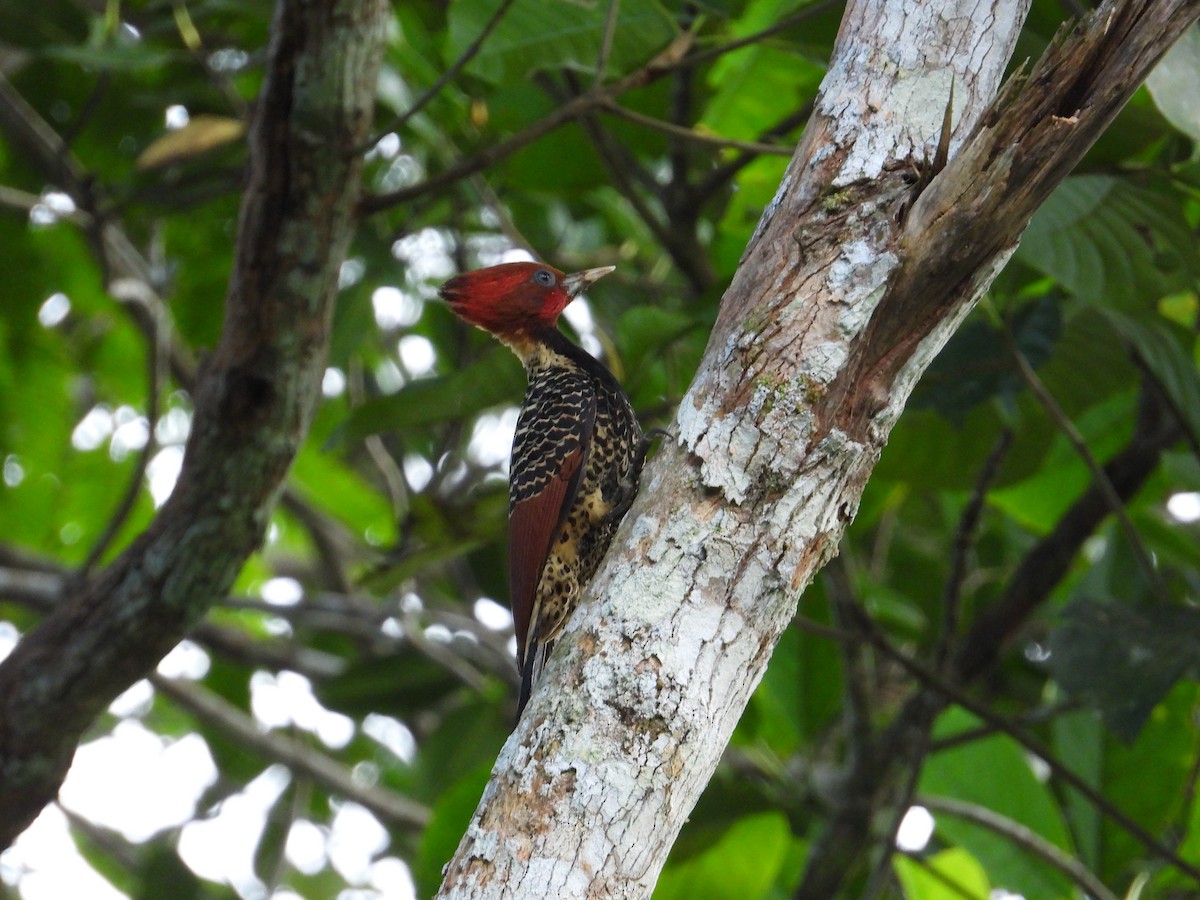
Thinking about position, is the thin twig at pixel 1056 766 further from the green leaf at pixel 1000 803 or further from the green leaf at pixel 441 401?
the green leaf at pixel 441 401

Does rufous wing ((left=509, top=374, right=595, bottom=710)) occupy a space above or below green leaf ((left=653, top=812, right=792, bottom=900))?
above

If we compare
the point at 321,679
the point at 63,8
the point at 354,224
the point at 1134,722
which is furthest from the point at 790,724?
the point at 63,8

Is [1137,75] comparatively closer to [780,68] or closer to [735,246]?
[780,68]

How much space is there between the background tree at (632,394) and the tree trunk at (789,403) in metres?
0.01

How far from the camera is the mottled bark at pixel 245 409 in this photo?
3.20m

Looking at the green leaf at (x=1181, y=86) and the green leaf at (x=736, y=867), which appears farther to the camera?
the green leaf at (x=736, y=867)

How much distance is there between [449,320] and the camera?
5.52 metres

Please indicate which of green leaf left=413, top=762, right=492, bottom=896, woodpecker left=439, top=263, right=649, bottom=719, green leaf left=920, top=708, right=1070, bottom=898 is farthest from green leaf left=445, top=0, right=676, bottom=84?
green leaf left=920, top=708, right=1070, bottom=898

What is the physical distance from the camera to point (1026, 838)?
3896 mm

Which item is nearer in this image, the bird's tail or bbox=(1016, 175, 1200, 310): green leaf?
bbox=(1016, 175, 1200, 310): green leaf

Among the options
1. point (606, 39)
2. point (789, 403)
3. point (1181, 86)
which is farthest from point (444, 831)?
point (1181, 86)

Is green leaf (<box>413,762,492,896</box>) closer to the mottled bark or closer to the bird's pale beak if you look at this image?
the mottled bark

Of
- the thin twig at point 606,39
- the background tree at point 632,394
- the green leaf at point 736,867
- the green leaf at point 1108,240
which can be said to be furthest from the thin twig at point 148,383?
the green leaf at point 1108,240

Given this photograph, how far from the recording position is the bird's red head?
3867mm
